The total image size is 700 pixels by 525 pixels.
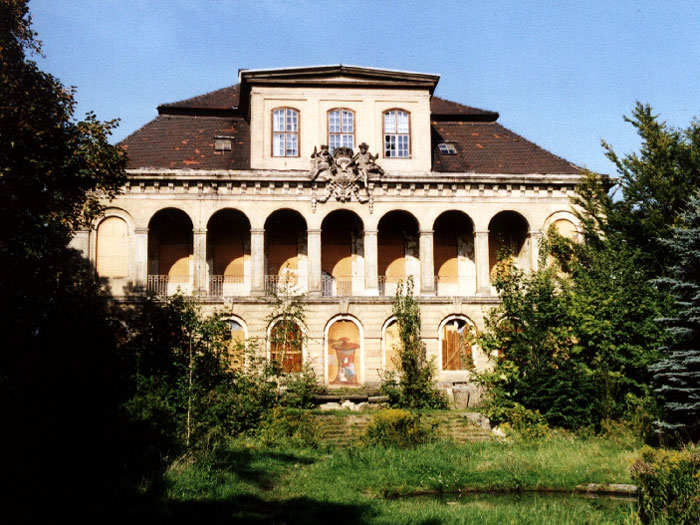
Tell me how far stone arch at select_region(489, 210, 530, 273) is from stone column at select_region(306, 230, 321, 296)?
25.8 ft

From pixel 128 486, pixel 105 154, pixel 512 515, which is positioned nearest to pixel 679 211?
pixel 512 515

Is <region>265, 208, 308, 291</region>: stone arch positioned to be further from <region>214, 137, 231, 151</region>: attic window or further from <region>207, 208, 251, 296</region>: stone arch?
<region>214, 137, 231, 151</region>: attic window

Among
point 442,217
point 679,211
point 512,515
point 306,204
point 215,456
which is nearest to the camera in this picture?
point 512,515

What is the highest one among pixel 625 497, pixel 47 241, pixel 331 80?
pixel 331 80

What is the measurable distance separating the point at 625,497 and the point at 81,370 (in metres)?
13.2

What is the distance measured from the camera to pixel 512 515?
13672 millimetres

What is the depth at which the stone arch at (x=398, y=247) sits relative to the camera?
33.7 meters

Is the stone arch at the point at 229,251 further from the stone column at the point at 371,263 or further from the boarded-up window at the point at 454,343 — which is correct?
the boarded-up window at the point at 454,343

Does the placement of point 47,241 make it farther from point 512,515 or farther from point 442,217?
point 442,217

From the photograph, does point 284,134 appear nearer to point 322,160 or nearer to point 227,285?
point 322,160

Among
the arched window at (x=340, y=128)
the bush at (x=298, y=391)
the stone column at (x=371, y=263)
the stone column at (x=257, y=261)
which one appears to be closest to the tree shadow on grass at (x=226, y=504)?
the bush at (x=298, y=391)

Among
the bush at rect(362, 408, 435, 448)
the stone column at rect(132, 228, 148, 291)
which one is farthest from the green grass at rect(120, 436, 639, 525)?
the stone column at rect(132, 228, 148, 291)

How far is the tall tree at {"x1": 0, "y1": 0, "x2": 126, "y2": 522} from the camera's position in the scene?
1541cm

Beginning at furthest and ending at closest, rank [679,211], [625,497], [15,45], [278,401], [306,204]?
[306,204] → [679,211] → [278,401] → [15,45] → [625,497]
